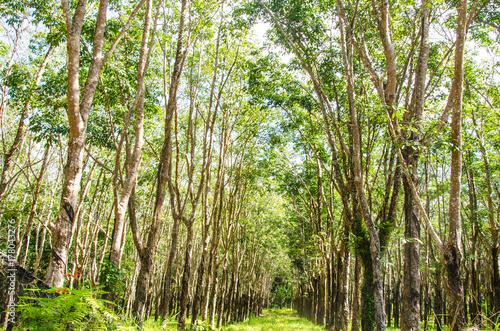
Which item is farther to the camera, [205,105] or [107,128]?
[205,105]

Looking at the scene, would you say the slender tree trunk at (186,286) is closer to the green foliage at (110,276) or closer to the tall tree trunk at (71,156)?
the green foliage at (110,276)

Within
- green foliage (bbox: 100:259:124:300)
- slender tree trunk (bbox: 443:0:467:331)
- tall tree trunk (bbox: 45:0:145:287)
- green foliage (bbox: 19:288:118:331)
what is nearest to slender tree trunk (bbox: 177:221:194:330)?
green foliage (bbox: 100:259:124:300)

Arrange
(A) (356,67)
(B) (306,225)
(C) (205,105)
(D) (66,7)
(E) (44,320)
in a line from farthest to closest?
(B) (306,225) < (C) (205,105) < (A) (356,67) < (D) (66,7) < (E) (44,320)

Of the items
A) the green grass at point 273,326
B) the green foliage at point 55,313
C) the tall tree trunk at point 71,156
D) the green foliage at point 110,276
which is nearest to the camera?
the green foliage at point 55,313

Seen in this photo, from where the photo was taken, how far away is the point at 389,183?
8789 mm

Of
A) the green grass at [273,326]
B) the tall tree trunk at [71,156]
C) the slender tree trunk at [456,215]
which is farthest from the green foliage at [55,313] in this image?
the green grass at [273,326]

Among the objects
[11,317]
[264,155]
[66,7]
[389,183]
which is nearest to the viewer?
[11,317]

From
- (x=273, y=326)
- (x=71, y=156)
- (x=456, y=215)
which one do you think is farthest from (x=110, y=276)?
(x=273, y=326)

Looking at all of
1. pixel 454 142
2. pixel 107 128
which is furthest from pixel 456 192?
pixel 107 128

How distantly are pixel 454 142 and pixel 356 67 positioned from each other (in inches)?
235

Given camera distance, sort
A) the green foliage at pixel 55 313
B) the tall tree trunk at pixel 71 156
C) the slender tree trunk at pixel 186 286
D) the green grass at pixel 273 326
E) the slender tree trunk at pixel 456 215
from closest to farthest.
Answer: the green foliage at pixel 55 313
the tall tree trunk at pixel 71 156
the slender tree trunk at pixel 456 215
the slender tree trunk at pixel 186 286
the green grass at pixel 273 326

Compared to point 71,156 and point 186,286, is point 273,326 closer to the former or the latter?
point 186,286

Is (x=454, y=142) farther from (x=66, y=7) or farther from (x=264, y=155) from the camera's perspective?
(x=264, y=155)

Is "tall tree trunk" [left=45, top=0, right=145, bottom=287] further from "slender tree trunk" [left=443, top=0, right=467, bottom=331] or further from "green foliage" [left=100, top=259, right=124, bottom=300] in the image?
"slender tree trunk" [left=443, top=0, right=467, bottom=331]
